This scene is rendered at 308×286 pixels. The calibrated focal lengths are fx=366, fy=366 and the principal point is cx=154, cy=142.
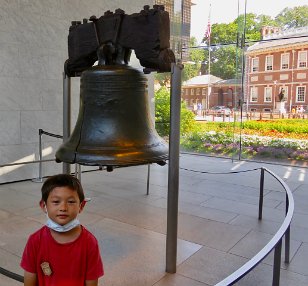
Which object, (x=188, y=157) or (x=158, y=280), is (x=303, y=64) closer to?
(x=188, y=157)

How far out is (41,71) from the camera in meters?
5.93

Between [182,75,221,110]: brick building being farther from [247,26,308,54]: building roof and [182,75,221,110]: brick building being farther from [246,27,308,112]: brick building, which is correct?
[247,26,308,54]: building roof

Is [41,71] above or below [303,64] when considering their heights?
A: below

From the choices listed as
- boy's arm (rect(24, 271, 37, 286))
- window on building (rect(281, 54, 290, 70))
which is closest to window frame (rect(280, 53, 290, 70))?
window on building (rect(281, 54, 290, 70))

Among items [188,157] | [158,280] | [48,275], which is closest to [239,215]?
[158,280]

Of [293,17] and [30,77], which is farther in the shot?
[293,17]

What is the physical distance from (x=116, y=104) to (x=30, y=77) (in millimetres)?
4121

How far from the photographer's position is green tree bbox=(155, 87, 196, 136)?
9.44 meters

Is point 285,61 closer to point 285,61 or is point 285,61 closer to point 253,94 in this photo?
point 285,61

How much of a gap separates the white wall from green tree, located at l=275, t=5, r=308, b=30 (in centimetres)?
453

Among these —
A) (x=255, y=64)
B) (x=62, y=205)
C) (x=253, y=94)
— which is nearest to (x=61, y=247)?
(x=62, y=205)

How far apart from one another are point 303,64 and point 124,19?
24.5ft

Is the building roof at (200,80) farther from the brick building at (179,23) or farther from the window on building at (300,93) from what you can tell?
the window on building at (300,93)

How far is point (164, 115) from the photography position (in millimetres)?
9750
